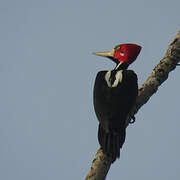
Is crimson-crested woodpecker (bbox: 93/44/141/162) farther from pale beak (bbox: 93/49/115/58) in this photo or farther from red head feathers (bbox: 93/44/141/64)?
pale beak (bbox: 93/49/115/58)

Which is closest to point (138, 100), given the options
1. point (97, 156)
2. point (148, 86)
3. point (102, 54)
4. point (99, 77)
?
point (148, 86)

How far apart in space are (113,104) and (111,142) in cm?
42

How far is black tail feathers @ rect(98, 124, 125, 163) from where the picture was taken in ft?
10.6

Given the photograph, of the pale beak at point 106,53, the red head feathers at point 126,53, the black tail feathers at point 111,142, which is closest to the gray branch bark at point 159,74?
the black tail feathers at point 111,142

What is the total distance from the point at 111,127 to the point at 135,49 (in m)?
1.46

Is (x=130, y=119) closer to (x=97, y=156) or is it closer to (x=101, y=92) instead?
(x=101, y=92)

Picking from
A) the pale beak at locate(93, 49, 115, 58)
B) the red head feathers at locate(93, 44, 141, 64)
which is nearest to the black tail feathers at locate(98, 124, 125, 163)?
the red head feathers at locate(93, 44, 141, 64)

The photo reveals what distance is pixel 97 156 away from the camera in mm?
3225

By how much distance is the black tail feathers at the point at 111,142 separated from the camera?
3.24 meters

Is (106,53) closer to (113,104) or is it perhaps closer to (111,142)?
(113,104)

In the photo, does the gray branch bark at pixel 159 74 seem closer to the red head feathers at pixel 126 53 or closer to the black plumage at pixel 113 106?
the black plumage at pixel 113 106

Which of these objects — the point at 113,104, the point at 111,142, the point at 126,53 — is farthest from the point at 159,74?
the point at 111,142

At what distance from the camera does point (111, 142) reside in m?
3.45

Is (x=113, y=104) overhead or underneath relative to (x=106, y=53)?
underneath
